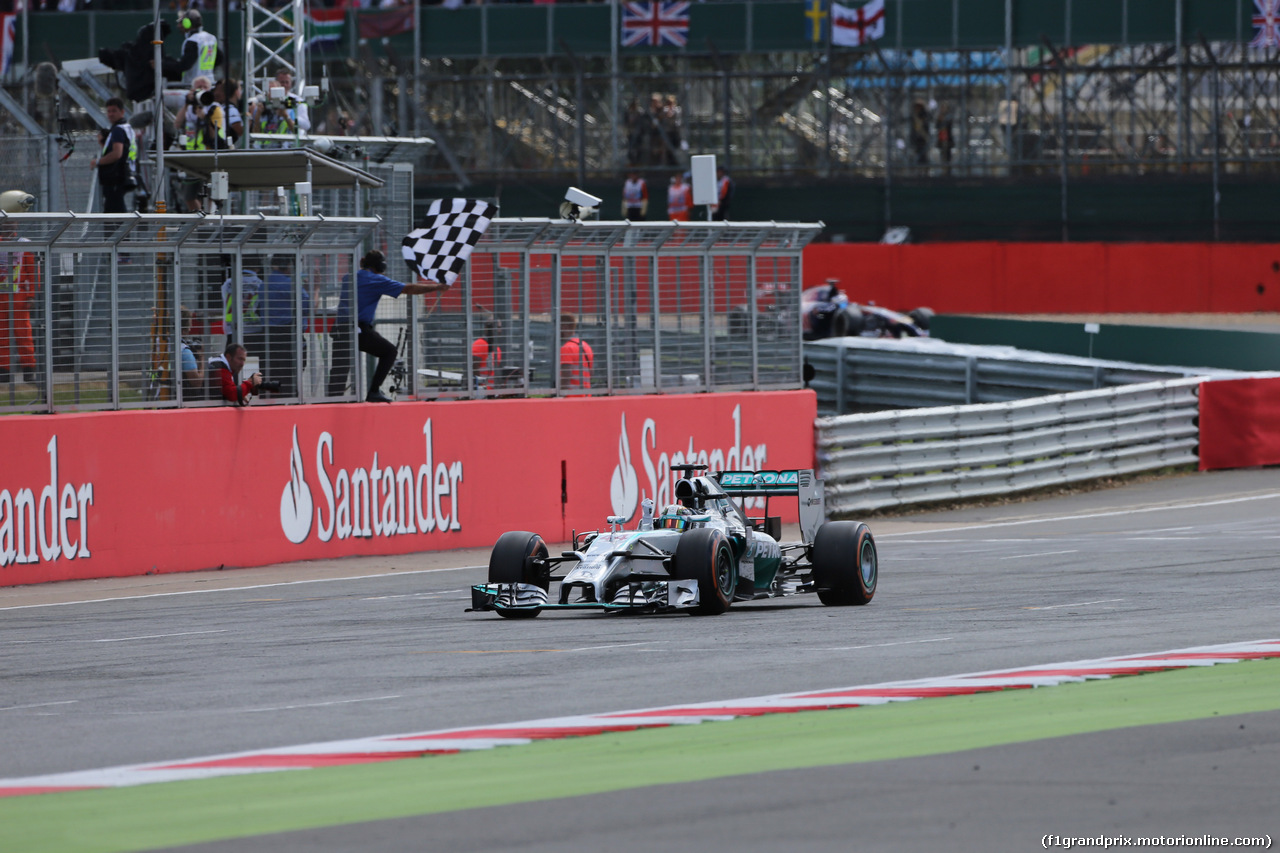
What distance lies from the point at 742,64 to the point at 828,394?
12.2m

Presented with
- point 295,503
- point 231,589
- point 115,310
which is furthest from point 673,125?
point 231,589

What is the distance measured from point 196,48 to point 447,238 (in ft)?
13.8

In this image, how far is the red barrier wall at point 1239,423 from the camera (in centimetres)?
2348

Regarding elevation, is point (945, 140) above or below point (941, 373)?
above

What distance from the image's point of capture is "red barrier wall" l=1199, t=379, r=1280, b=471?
77.0 feet

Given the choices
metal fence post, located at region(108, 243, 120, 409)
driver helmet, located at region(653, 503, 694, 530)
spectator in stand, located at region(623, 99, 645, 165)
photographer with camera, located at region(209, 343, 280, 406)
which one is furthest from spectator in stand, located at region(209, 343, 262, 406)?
spectator in stand, located at region(623, 99, 645, 165)

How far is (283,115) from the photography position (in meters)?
22.0

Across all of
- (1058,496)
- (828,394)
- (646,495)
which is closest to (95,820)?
(646,495)

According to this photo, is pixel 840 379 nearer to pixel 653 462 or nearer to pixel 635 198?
pixel 653 462

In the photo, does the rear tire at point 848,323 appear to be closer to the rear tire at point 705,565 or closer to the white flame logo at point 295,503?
the white flame logo at point 295,503

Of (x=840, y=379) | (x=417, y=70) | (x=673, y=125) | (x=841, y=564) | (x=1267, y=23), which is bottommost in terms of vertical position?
(x=841, y=564)

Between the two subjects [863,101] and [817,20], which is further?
[817,20]

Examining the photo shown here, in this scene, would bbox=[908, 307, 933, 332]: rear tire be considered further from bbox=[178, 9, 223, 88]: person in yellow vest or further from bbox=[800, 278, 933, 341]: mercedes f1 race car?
bbox=[178, 9, 223, 88]: person in yellow vest

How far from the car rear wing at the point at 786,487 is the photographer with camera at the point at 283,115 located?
9206 mm
